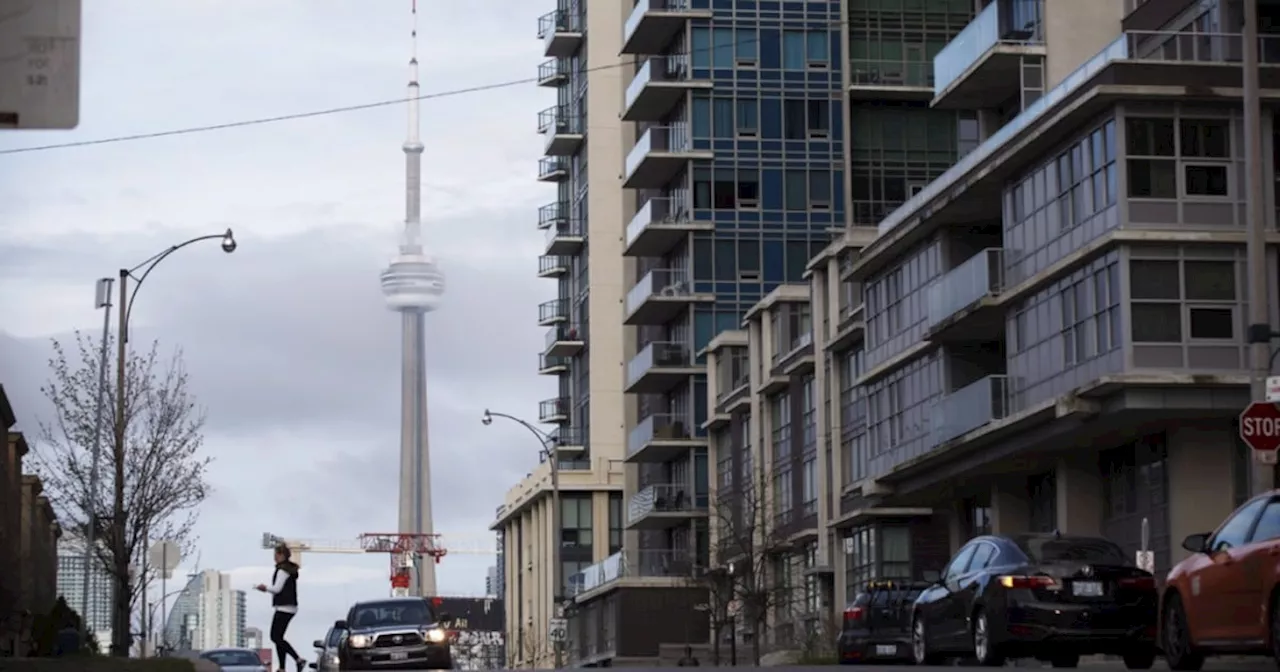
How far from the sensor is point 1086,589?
24.5 m

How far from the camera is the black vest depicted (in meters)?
29.0

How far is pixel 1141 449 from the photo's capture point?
44844 mm

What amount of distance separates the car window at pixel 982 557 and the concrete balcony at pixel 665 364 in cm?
6379

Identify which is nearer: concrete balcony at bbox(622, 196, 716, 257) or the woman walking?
the woman walking

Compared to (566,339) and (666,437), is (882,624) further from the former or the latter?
(566,339)

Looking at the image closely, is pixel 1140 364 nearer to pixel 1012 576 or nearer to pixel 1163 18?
pixel 1163 18

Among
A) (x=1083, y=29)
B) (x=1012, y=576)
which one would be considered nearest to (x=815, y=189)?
(x=1083, y=29)

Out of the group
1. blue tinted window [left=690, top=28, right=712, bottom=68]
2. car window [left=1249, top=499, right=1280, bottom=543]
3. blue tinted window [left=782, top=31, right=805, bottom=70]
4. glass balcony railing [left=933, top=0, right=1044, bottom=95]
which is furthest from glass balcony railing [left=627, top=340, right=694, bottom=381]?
car window [left=1249, top=499, right=1280, bottom=543]

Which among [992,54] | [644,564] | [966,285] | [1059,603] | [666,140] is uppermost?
[666,140]

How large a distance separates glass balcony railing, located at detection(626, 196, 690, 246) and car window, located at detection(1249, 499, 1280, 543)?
2772 inches

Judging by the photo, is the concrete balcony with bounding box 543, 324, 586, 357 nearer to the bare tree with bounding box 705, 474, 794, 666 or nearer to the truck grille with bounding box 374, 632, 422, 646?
the bare tree with bounding box 705, 474, 794, 666

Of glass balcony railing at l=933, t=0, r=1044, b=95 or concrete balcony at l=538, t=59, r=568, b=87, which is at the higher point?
concrete balcony at l=538, t=59, r=568, b=87

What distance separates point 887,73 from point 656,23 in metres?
9.28

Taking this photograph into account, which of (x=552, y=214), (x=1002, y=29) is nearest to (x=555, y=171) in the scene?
(x=552, y=214)
